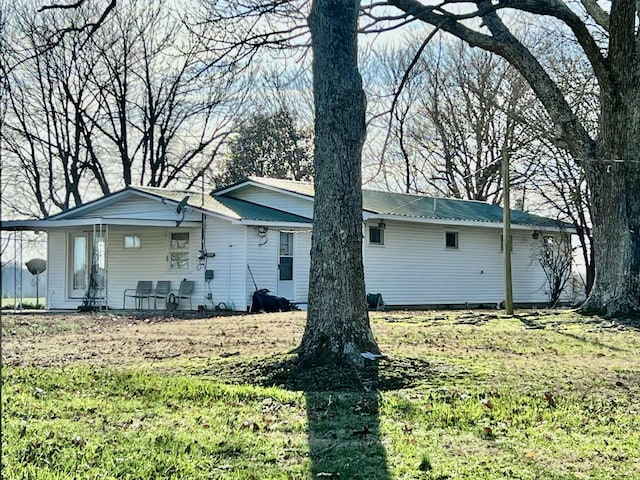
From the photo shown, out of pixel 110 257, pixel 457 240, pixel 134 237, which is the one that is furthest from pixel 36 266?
pixel 457 240

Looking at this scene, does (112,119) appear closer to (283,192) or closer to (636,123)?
(283,192)

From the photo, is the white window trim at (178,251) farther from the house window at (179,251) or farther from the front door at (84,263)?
the front door at (84,263)

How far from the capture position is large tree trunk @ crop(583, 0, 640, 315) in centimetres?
1438

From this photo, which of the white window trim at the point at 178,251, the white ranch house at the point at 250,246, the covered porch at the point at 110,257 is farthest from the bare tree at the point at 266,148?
the white window trim at the point at 178,251

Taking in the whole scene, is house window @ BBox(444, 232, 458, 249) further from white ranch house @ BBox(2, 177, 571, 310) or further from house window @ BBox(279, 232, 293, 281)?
house window @ BBox(279, 232, 293, 281)

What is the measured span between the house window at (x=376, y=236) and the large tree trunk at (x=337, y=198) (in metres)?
12.7

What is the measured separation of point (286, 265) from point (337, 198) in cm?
1245

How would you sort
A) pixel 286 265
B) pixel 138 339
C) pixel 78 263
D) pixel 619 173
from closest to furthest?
pixel 138 339 < pixel 619 173 < pixel 286 265 < pixel 78 263

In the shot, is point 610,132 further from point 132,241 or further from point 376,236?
point 132,241

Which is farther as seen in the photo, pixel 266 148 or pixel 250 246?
pixel 266 148

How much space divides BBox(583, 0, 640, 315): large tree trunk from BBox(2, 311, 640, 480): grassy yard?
3992 mm

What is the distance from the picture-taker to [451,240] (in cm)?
2359

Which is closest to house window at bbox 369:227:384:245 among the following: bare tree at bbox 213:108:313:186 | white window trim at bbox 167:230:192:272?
white window trim at bbox 167:230:192:272

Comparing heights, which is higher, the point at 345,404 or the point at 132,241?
the point at 132,241
